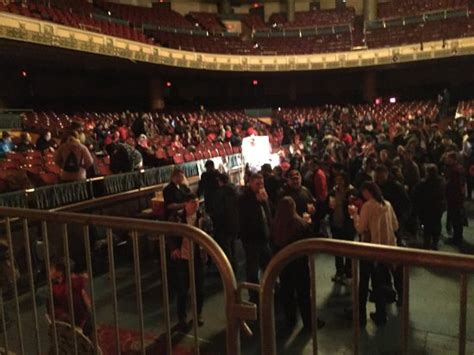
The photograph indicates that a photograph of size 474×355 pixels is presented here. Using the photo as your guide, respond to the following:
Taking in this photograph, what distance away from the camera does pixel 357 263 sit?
178 cm

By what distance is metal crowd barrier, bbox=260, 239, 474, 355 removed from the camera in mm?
1527

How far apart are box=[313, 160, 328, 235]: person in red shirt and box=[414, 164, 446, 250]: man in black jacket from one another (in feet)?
4.31

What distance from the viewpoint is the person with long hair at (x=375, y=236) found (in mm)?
4234

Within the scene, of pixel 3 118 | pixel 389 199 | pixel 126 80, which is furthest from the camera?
pixel 126 80

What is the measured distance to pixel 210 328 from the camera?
4.45 meters

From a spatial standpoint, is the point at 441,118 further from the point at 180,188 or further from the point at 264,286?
the point at 264,286

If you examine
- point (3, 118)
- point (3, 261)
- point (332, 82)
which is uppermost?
point (332, 82)

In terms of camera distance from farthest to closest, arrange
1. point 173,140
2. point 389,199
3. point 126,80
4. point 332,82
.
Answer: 1. point 332,82
2. point 126,80
3. point 173,140
4. point 389,199

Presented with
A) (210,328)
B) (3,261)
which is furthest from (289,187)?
(3,261)

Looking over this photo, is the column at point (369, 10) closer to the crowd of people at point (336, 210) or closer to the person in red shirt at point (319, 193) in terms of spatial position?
the crowd of people at point (336, 210)

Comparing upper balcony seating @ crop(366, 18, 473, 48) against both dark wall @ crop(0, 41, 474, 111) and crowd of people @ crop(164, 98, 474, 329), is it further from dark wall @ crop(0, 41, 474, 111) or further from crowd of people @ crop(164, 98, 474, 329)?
crowd of people @ crop(164, 98, 474, 329)

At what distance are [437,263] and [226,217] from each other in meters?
4.04

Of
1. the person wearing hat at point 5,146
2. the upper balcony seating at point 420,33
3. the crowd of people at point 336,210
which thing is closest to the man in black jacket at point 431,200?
→ the crowd of people at point 336,210

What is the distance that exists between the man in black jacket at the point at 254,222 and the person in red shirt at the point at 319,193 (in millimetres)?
1657
